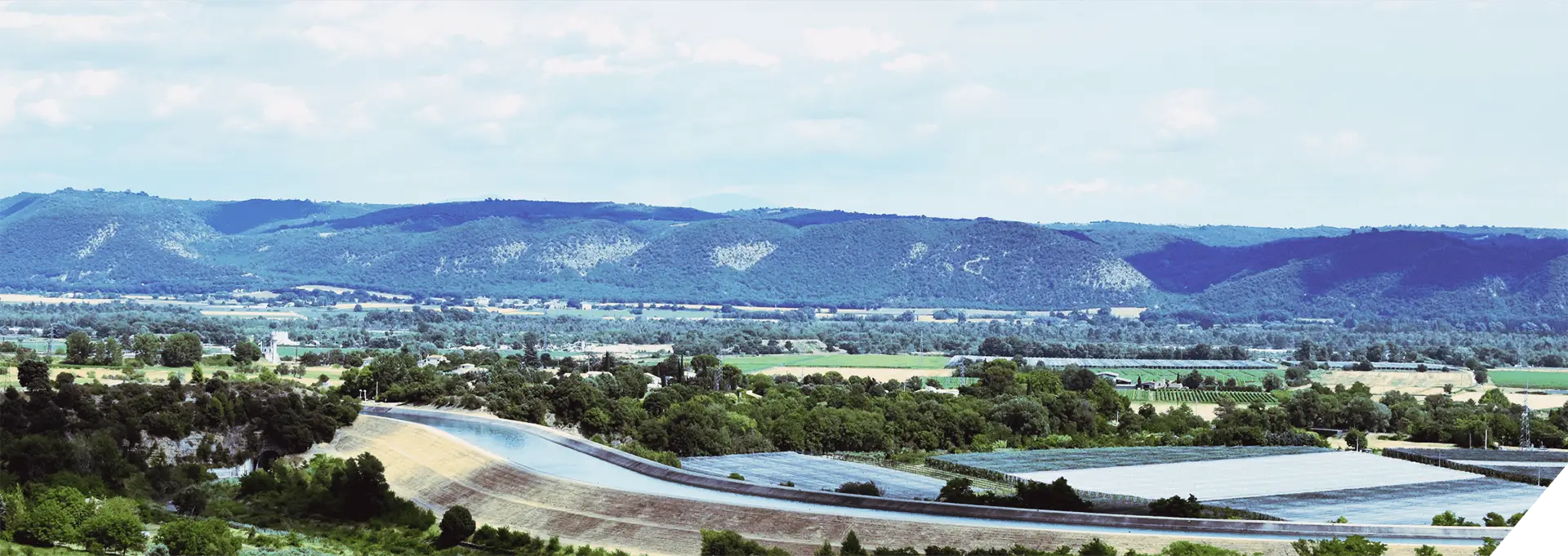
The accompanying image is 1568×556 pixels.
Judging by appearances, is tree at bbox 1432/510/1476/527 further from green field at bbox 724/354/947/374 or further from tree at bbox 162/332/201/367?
tree at bbox 162/332/201/367

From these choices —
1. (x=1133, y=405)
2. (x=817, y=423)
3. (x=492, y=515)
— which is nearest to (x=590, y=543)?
(x=492, y=515)

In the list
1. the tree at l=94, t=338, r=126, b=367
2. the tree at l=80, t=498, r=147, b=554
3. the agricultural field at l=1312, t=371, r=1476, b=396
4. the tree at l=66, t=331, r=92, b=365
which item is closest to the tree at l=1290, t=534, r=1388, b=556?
the tree at l=80, t=498, r=147, b=554

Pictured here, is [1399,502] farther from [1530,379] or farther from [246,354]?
[1530,379]

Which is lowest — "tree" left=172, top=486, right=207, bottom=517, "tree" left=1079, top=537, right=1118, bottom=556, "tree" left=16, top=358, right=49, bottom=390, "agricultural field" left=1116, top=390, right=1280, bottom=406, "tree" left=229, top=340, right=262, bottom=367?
"tree" left=172, top=486, right=207, bottom=517

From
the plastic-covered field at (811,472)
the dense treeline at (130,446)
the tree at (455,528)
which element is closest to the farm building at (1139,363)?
the plastic-covered field at (811,472)

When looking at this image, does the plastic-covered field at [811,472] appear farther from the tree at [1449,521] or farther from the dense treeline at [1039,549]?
the tree at [1449,521]

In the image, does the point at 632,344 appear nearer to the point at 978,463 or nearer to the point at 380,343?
the point at 380,343

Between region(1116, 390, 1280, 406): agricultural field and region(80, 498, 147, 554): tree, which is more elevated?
region(1116, 390, 1280, 406): agricultural field
